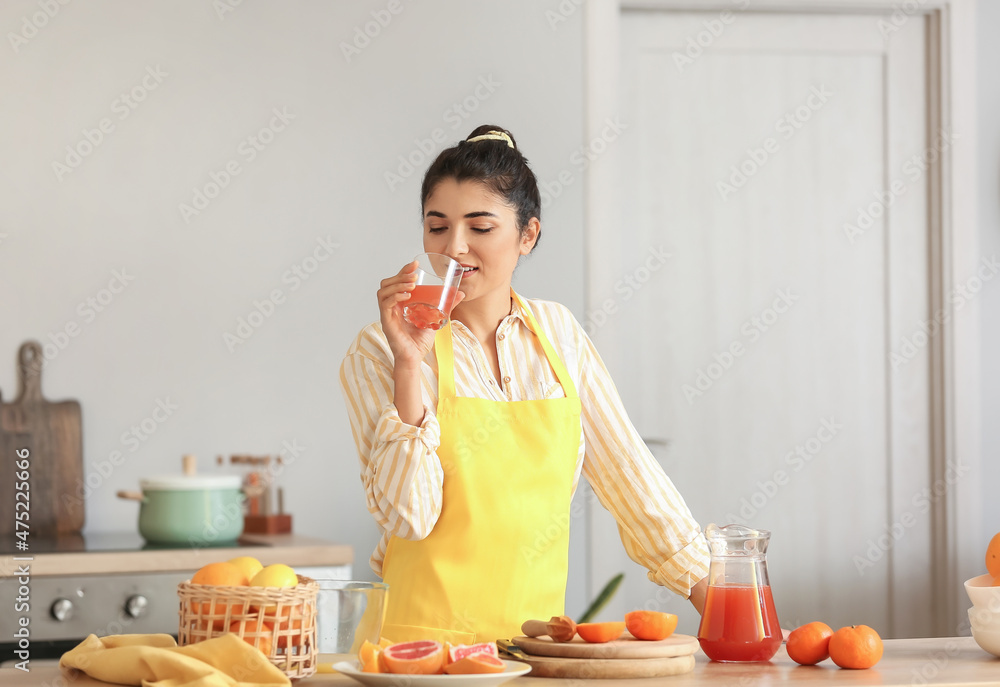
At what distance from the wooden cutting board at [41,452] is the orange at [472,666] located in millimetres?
2093

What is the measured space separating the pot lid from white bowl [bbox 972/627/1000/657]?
1853 mm

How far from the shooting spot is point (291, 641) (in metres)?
1.10

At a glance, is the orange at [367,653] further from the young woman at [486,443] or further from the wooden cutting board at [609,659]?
the young woman at [486,443]

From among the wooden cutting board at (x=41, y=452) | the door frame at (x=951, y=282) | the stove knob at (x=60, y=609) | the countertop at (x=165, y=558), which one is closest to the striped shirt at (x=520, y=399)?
the countertop at (x=165, y=558)

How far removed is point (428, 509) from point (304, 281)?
1684 millimetres

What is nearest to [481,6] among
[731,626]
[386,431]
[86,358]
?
[86,358]

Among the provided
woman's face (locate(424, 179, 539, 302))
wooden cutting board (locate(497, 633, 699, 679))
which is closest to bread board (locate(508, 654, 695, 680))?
wooden cutting board (locate(497, 633, 699, 679))

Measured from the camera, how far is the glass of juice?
1430 mm

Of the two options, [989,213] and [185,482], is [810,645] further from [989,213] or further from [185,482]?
[989,213]

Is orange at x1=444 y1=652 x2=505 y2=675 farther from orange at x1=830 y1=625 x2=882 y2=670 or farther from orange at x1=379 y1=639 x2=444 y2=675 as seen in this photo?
orange at x1=830 y1=625 x2=882 y2=670

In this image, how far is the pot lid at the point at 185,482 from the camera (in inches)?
102

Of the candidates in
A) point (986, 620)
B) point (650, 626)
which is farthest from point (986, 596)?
point (650, 626)

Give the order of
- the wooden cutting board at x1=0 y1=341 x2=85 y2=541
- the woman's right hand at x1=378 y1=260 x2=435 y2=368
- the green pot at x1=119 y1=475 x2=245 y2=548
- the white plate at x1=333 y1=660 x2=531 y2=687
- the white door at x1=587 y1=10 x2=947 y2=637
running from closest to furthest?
the white plate at x1=333 y1=660 x2=531 y2=687
the woman's right hand at x1=378 y1=260 x2=435 y2=368
the green pot at x1=119 y1=475 x2=245 y2=548
the wooden cutting board at x1=0 y1=341 x2=85 y2=541
the white door at x1=587 y1=10 x2=947 y2=637

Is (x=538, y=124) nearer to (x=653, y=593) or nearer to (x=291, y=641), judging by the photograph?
(x=653, y=593)
